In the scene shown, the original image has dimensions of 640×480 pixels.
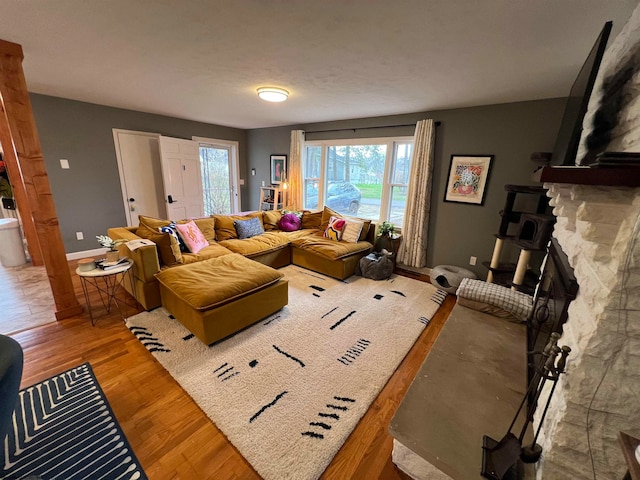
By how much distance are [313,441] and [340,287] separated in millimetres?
1904

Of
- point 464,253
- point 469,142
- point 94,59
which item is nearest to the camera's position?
point 94,59

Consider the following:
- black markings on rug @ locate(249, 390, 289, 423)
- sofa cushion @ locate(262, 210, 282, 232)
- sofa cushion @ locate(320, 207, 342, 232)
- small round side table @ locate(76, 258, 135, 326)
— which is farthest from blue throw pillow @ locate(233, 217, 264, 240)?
black markings on rug @ locate(249, 390, 289, 423)

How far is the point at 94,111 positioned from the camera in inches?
141

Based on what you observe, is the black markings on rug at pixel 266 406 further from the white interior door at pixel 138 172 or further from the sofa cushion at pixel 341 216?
the white interior door at pixel 138 172

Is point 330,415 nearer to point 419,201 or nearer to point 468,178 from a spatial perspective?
point 419,201

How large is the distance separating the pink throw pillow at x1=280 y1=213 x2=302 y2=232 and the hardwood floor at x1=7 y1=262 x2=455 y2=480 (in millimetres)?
2491

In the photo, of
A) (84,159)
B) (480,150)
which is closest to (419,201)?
(480,150)

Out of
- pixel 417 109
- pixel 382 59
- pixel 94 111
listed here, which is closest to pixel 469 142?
pixel 417 109

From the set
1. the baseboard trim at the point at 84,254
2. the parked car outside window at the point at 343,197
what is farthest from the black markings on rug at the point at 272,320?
the baseboard trim at the point at 84,254

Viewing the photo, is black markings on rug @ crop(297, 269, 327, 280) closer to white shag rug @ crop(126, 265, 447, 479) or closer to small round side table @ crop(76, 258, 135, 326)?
white shag rug @ crop(126, 265, 447, 479)

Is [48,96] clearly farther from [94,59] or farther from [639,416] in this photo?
[639,416]

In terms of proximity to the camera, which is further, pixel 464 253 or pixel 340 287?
pixel 464 253

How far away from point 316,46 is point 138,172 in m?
3.89

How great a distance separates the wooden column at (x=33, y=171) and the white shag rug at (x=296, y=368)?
693 millimetres
